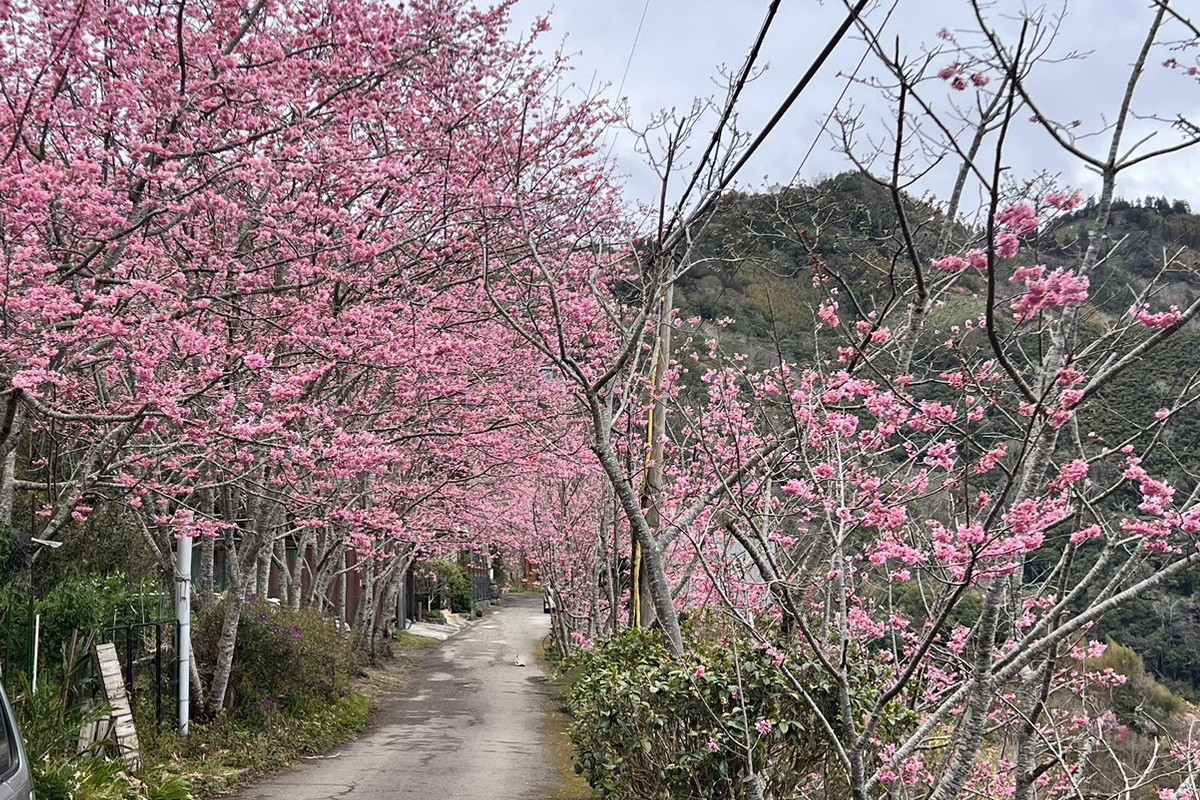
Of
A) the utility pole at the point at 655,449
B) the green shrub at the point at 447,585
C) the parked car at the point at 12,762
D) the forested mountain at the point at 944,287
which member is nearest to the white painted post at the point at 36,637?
the parked car at the point at 12,762

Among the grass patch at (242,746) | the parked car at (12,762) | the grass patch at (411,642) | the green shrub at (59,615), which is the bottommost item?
the grass patch at (411,642)

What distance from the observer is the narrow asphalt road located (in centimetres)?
1077

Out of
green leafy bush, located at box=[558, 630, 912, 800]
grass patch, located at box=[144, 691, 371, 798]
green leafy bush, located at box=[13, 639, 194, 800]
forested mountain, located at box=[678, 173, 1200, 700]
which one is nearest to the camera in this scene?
forested mountain, located at box=[678, 173, 1200, 700]

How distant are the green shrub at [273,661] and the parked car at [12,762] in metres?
8.44

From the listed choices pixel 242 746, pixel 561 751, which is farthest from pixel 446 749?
pixel 242 746

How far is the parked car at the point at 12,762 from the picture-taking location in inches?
177

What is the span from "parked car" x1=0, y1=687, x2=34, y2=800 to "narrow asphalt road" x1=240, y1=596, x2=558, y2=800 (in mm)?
5617

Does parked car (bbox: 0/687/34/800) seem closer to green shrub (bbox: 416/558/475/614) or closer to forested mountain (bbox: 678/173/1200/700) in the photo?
forested mountain (bbox: 678/173/1200/700)

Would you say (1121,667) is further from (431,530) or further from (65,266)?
(65,266)

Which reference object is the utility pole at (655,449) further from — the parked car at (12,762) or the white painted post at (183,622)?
the parked car at (12,762)

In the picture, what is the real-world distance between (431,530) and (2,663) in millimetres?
14110

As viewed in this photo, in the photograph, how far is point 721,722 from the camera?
635 centimetres

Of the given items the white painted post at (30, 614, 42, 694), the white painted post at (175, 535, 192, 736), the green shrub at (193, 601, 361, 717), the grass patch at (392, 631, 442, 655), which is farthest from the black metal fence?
the grass patch at (392, 631, 442, 655)

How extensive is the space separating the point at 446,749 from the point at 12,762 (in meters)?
9.62
